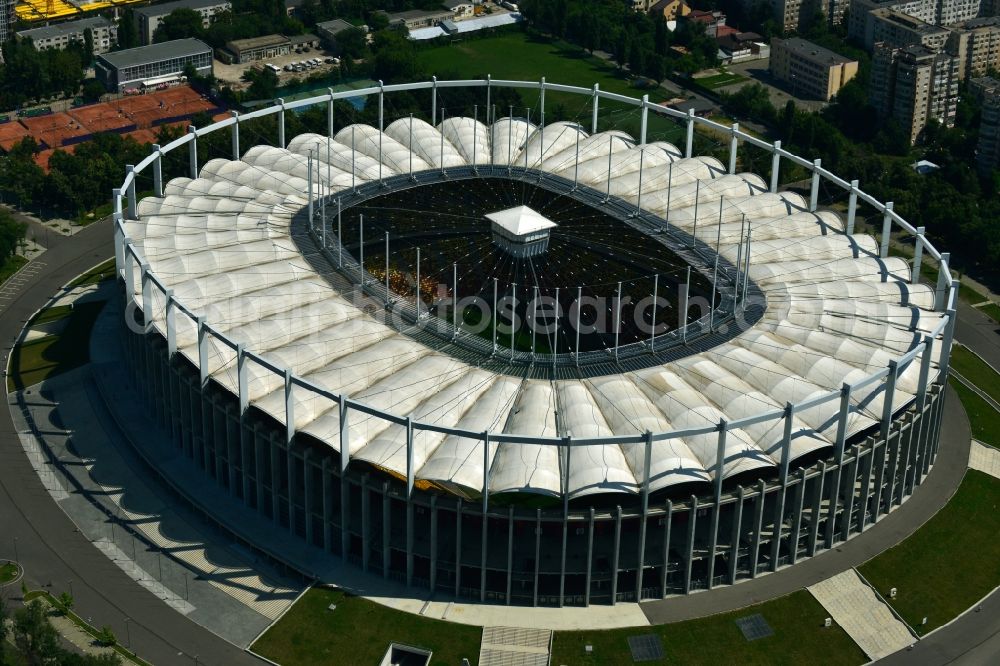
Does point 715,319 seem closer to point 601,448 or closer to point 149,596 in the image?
point 601,448

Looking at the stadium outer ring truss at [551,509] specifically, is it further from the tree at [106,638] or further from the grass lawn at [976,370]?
the grass lawn at [976,370]

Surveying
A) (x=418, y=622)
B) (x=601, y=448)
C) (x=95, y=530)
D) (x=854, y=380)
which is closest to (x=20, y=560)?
(x=95, y=530)

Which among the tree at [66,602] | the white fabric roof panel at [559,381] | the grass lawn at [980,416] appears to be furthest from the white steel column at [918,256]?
the tree at [66,602]

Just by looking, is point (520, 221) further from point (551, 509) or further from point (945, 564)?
point (945, 564)

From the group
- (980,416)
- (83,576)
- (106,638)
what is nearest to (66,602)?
(83,576)

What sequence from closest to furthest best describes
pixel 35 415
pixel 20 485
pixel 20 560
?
pixel 20 560, pixel 20 485, pixel 35 415

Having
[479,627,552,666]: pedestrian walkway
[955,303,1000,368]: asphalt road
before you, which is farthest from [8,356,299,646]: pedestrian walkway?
[955,303,1000,368]: asphalt road
